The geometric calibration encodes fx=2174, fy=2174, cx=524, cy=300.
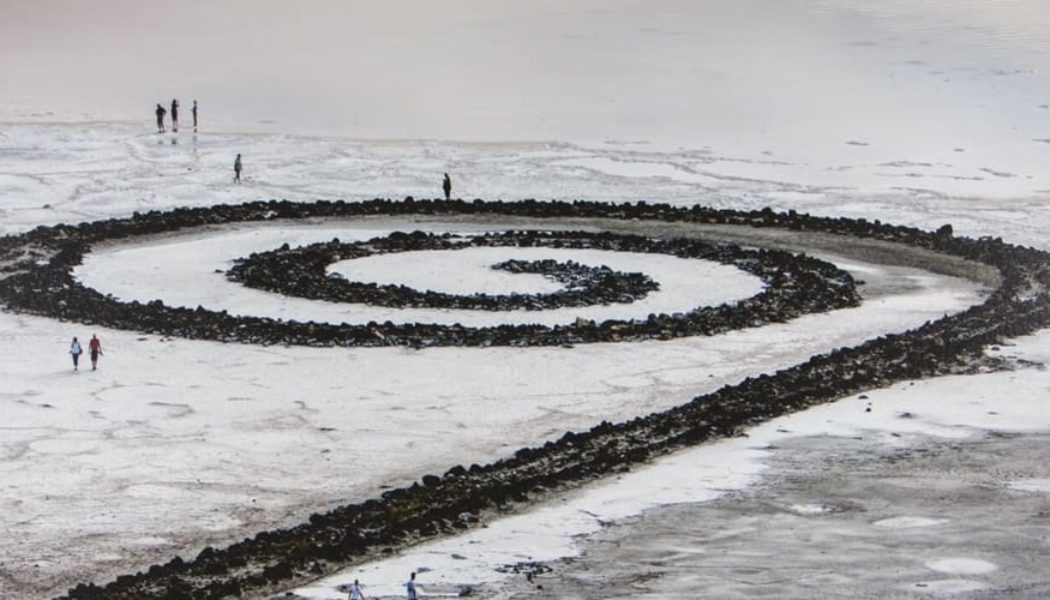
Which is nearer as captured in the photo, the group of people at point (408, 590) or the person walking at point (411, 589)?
the group of people at point (408, 590)

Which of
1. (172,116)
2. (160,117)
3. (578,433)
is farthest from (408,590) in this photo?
(172,116)

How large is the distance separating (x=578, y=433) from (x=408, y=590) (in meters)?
10.7

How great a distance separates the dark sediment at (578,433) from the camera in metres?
29.2

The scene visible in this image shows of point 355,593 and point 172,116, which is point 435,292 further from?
point 172,116

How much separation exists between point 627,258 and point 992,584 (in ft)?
89.8

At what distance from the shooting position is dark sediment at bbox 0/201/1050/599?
29.2 metres

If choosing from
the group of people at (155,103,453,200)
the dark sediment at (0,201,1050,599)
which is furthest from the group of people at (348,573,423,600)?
the group of people at (155,103,453,200)

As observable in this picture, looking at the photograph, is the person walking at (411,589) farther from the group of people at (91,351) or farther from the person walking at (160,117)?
the person walking at (160,117)

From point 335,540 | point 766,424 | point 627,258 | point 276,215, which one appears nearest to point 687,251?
point 627,258

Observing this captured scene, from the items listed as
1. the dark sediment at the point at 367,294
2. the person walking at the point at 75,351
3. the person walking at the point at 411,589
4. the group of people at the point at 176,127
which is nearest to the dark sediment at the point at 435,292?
the dark sediment at the point at 367,294

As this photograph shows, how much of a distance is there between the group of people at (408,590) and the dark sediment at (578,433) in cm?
146

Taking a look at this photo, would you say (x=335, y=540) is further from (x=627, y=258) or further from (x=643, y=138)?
(x=643, y=138)

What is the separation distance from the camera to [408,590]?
27234mm

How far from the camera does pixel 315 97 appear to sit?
8269 cm
